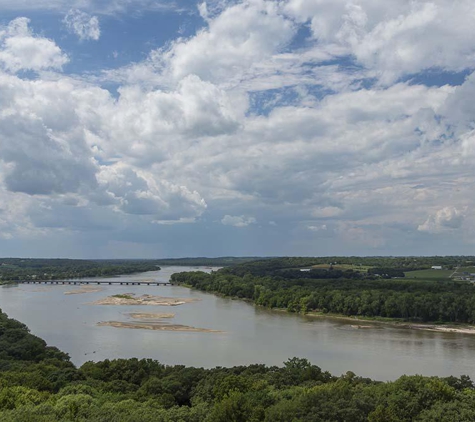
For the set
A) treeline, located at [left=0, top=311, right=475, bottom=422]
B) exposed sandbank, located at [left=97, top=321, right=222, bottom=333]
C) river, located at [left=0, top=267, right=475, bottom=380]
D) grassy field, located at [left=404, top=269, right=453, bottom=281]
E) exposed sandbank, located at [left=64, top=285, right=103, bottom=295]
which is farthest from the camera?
grassy field, located at [left=404, top=269, right=453, bottom=281]

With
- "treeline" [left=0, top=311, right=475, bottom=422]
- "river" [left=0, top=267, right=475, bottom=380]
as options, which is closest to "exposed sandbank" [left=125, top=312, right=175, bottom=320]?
"river" [left=0, top=267, right=475, bottom=380]

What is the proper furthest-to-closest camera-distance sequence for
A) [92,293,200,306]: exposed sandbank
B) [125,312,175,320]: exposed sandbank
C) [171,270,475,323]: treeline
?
[92,293,200,306]: exposed sandbank
[125,312,175,320]: exposed sandbank
[171,270,475,323]: treeline

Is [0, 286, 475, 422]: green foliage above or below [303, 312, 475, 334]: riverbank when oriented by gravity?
above

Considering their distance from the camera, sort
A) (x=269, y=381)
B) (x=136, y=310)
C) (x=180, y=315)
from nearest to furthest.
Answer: (x=269, y=381) < (x=180, y=315) < (x=136, y=310)

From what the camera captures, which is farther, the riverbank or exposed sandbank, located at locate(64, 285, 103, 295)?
exposed sandbank, located at locate(64, 285, 103, 295)

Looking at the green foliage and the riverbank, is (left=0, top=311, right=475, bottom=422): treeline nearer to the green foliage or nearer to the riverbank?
the green foliage

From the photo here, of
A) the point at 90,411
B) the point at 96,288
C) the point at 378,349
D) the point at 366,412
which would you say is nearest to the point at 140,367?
the point at 90,411

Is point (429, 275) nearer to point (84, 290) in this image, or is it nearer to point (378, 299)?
point (378, 299)

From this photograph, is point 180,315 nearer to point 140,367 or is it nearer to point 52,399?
point 140,367
